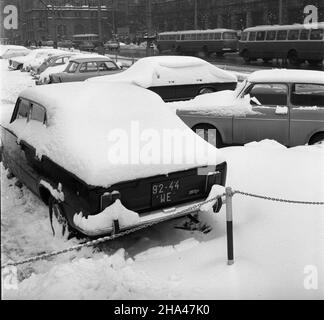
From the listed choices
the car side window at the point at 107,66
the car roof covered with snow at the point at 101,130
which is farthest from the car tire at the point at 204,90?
the car roof covered with snow at the point at 101,130

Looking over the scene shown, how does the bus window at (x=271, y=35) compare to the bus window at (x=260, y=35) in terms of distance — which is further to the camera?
the bus window at (x=260, y=35)

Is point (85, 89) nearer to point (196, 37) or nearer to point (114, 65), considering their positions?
point (114, 65)

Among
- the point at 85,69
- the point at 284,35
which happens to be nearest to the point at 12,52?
the point at 284,35

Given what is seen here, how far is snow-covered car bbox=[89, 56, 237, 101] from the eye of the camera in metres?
13.2

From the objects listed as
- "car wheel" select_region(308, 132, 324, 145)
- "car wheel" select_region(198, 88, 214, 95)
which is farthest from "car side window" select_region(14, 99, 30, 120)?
"car wheel" select_region(198, 88, 214, 95)

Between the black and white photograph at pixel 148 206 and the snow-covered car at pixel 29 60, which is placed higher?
the snow-covered car at pixel 29 60

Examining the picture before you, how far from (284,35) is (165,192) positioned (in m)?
25.7

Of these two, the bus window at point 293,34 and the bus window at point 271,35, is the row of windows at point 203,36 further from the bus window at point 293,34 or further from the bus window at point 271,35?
the bus window at point 293,34

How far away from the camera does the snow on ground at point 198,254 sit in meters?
3.94

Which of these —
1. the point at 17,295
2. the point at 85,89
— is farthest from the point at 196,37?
the point at 17,295

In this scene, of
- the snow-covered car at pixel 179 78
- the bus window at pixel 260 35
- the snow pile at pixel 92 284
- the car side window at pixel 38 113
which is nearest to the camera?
the snow pile at pixel 92 284

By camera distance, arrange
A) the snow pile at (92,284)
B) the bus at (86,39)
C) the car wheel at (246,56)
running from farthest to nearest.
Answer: the bus at (86,39) → the car wheel at (246,56) → the snow pile at (92,284)

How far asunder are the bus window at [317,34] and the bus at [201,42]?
32.1ft

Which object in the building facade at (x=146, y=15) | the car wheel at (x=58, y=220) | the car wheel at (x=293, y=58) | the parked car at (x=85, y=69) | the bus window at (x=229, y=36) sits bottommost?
the car wheel at (x=58, y=220)
